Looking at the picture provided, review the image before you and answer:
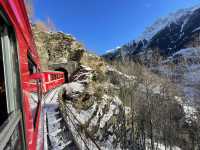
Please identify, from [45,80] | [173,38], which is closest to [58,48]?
[45,80]

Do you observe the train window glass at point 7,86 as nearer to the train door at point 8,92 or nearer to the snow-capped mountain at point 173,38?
the train door at point 8,92

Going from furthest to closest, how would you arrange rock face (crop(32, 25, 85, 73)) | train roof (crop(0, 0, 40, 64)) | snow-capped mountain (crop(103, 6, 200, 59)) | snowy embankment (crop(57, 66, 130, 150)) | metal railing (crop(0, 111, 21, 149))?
snow-capped mountain (crop(103, 6, 200, 59)), rock face (crop(32, 25, 85, 73)), snowy embankment (crop(57, 66, 130, 150)), train roof (crop(0, 0, 40, 64)), metal railing (crop(0, 111, 21, 149))

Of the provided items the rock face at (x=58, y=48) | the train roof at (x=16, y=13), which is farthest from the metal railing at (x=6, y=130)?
the rock face at (x=58, y=48)

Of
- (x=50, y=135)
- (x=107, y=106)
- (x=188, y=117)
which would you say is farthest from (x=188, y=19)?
(x=50, y=135)

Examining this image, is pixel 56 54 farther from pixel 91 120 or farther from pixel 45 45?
pixel 91 120

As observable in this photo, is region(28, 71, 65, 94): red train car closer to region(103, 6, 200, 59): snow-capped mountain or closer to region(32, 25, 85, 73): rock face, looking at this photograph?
region(32, 25, 85, 73): rock face

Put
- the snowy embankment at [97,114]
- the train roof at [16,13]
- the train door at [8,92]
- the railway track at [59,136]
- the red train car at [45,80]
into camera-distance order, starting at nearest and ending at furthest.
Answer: the train door at [8,92]
the train roof at [16,13]
the red train car at [45,80]
the railway track at [59,136]
the snowy embankment at [97,114]

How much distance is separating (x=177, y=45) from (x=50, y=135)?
147449 millimetres

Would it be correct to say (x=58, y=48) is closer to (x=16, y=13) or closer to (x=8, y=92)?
(x=16, y=13)

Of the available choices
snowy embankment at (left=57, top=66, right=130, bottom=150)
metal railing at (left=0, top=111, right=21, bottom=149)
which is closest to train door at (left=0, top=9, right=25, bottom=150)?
metal railing at (left=0, top=111, right=21, bottom=149)

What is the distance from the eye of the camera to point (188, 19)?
174000mm

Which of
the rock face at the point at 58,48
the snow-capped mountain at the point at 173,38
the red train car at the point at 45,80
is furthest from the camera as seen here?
the snow-capped mountain at the point at 173,38

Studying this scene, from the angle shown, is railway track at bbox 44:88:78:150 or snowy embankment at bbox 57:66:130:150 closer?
railway track at bbox 44:88:78:150

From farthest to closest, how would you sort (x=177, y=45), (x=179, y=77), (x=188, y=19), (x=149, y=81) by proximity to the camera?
1. (x=188, y=19)
2. (x=177, y=45)
3. (x=179, y=77)
4. (x=149, y=81)
